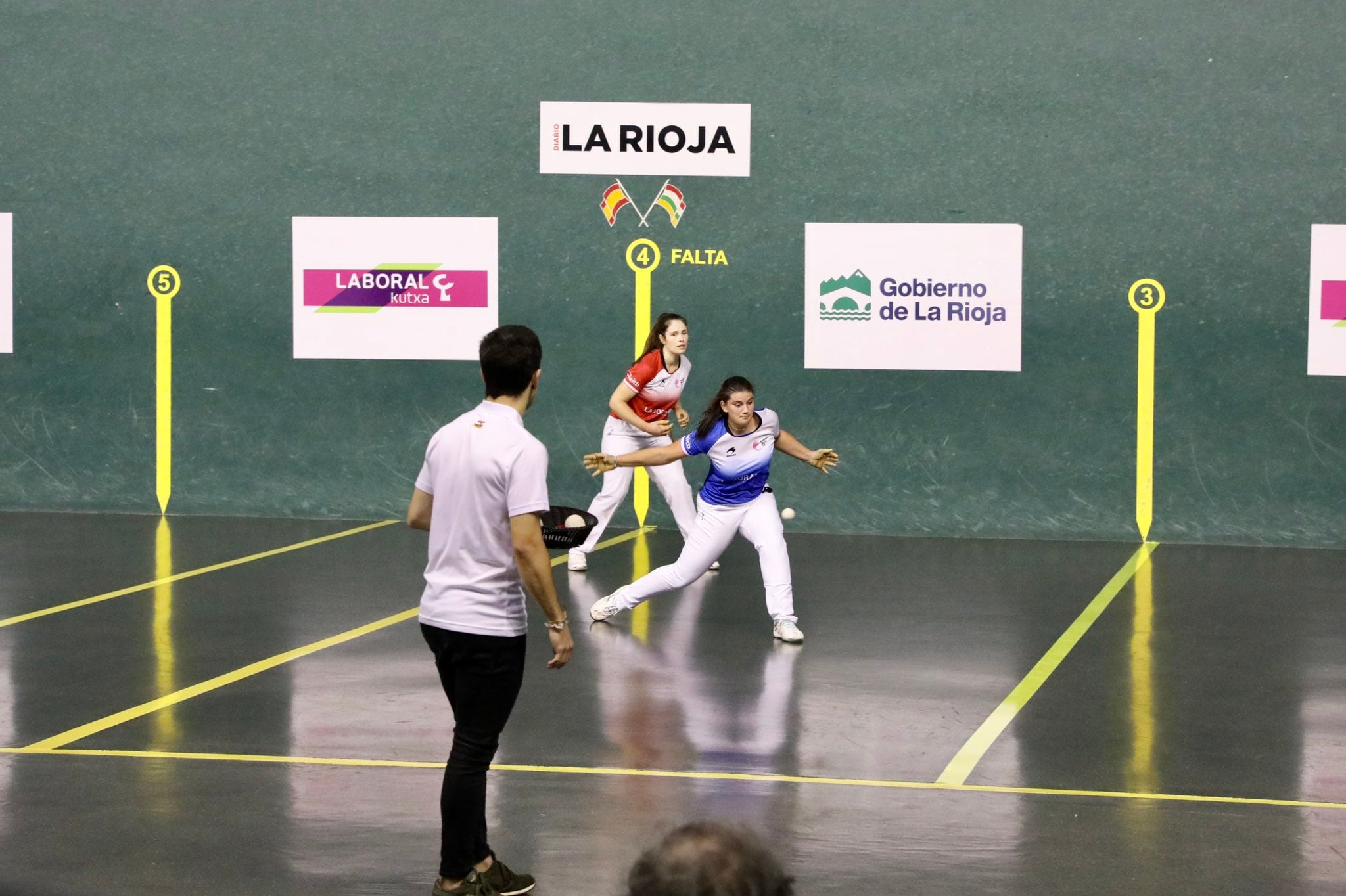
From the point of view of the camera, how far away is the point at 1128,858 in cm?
524

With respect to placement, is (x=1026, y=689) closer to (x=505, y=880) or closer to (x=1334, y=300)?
(x=505, y=880)

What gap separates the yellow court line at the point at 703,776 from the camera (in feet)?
19.5

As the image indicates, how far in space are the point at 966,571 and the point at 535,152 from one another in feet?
15.7

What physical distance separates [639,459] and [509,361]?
412 centimetres

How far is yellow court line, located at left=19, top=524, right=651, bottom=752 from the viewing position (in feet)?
22.0

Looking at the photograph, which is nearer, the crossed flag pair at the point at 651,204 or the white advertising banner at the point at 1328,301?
the white advertising banner at the point at 1328,301

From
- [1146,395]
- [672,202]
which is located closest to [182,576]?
[672,202]

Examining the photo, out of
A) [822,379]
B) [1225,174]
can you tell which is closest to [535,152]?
[822,379]

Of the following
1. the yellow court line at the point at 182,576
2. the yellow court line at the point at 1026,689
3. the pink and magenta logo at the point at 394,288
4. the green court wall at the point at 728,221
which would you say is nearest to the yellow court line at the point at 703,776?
the yellow court line at the point at 1026,689

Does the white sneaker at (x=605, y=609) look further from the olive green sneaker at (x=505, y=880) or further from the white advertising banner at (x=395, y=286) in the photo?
the white advertising banner at (x=395, y=286)

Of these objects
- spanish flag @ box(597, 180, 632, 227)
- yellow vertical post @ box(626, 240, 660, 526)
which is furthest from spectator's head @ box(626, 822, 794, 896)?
spanish flag @ box(597, 180, 632, 227)

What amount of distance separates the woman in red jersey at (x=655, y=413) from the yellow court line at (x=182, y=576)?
84.6 inches

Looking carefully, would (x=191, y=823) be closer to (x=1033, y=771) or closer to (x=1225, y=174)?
(x=1033, y=771)

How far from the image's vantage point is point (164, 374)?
14320 mm
